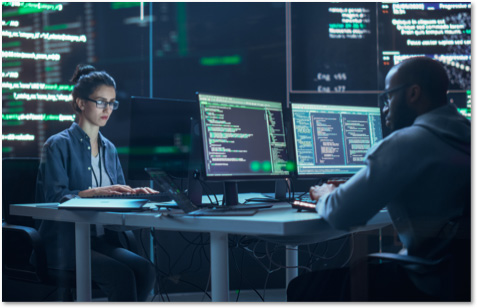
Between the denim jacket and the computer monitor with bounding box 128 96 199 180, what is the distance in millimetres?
374

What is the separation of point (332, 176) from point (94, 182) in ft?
4.02

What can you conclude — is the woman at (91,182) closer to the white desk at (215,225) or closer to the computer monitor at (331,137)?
the white desk at (215,225)

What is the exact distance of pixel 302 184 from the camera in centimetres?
323

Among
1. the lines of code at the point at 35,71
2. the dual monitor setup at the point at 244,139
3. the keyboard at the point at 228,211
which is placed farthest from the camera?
the lines of code at the point at 35,71

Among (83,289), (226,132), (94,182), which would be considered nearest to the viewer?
(226,132)

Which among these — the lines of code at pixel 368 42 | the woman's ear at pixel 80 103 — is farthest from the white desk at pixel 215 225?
the lines of code at pixel 368 42

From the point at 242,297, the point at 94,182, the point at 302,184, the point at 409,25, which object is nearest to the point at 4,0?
the point at 94,182

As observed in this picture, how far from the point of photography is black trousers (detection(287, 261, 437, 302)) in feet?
4.57

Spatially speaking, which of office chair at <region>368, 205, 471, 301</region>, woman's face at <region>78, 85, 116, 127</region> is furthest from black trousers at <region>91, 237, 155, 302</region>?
office chair at <region>368, 205, 471, 301</region>

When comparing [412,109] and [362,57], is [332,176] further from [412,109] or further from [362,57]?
[362,57]

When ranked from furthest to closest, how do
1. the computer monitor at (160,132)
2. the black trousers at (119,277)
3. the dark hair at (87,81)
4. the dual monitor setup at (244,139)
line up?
the dark hair at (87,81) < the computer monitor at (160,132) < the black trousers at (119,277) < the dual monitor setup at (244,139)

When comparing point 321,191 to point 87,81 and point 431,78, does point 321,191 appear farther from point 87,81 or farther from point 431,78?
point 87,81

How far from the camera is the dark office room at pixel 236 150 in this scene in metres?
1.35

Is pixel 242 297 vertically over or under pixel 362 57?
under
